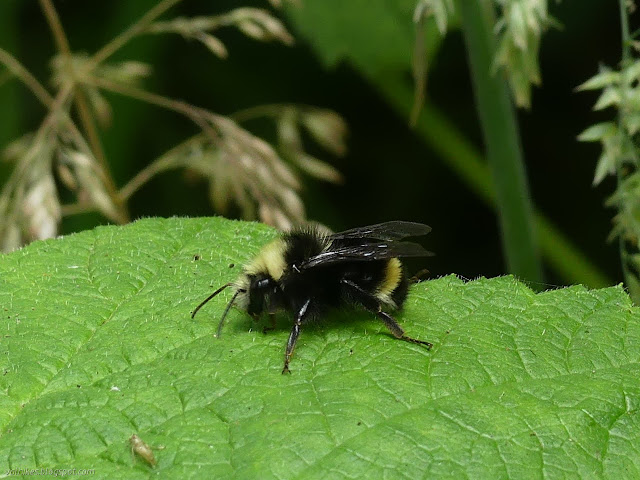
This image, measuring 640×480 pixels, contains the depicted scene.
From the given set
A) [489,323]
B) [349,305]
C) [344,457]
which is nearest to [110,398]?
[344,457]

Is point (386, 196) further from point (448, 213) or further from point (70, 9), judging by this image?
point (70, 9)

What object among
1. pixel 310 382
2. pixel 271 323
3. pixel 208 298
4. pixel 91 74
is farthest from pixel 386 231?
pixel 91 74

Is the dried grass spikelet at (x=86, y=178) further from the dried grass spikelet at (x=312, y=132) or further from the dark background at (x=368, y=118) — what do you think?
the dark background at (x=368, y=118)

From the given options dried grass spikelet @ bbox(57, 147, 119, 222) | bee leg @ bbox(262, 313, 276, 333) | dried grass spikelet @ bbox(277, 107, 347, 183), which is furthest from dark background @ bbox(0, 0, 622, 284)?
bee leg @ bbox(262, 313, 276, 333)

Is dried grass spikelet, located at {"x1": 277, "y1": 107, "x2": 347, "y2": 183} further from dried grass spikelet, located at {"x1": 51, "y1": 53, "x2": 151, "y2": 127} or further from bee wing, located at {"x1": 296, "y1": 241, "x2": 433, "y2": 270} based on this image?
bee wing, located at {"x1": 296, "y1": 241, "x2": 433, "y2": 270}

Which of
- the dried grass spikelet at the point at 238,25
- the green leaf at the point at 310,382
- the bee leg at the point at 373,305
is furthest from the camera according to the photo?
the dried grass spikelet at the point at 238,25

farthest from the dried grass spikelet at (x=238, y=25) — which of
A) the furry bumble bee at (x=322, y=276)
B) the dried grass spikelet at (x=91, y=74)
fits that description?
the furry bumble bee at (x=322, y=276)
